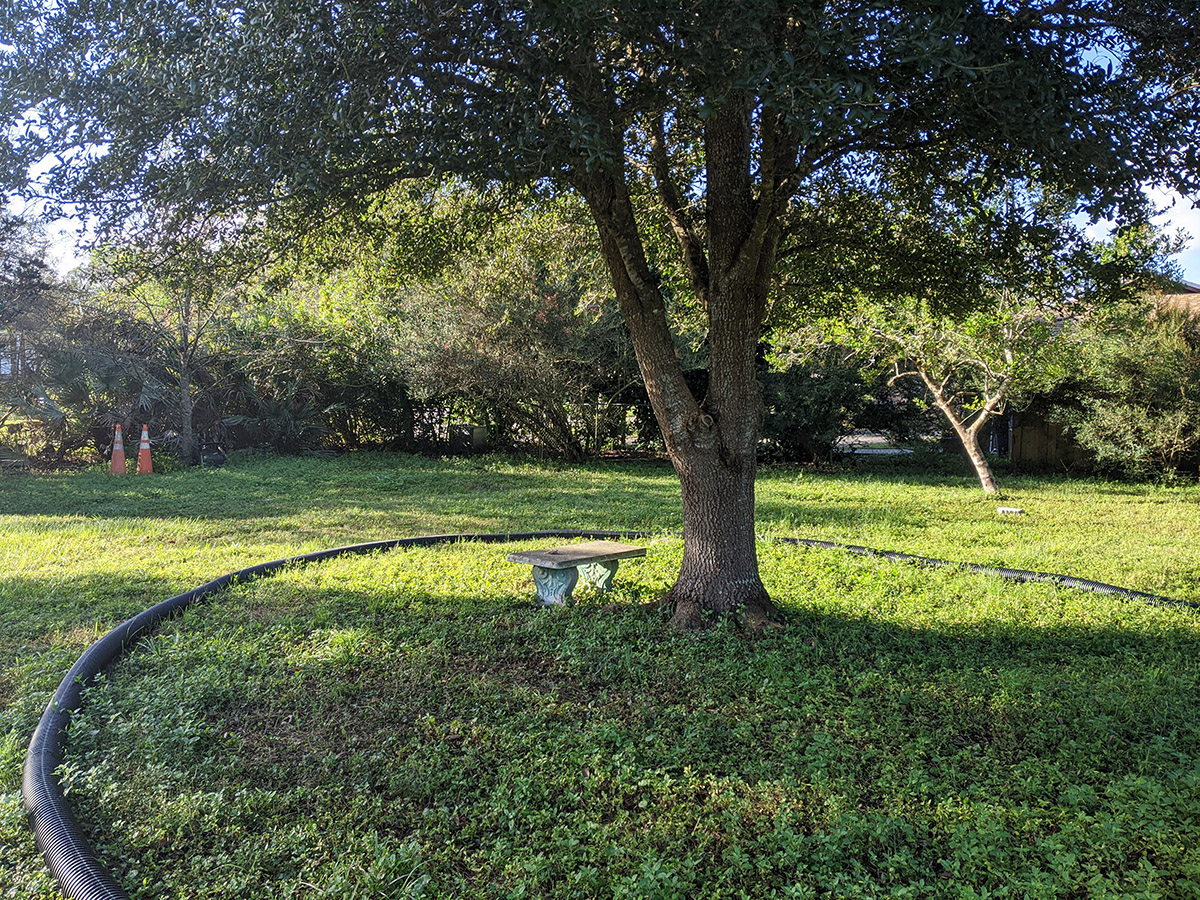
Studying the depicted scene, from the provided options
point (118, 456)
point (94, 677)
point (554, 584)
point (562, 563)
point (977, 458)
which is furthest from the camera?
→ point (118, 456)

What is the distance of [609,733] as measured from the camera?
3.27m

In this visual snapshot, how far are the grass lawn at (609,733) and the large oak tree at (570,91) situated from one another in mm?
2241

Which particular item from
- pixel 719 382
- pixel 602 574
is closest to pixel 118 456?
pixel 602 574

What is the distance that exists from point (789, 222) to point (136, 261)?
162 inches

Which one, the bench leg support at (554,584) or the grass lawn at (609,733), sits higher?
the bench leg support at (554,584)

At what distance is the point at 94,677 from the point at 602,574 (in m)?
2.94

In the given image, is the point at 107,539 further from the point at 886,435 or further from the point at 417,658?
the point at 886,435

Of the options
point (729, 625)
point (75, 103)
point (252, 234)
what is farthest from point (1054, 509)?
point (75, 103)

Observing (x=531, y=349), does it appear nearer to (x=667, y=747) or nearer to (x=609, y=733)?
(x=609, y=733)

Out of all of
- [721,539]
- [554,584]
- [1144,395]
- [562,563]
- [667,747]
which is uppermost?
[1144,395]

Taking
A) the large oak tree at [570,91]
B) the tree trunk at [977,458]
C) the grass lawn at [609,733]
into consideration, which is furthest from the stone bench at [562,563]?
the tree trunk at [977,458]

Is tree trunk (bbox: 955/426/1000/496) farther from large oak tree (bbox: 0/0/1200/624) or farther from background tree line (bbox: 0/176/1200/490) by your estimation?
large oak tree (bbox: 0/0/1200/624)

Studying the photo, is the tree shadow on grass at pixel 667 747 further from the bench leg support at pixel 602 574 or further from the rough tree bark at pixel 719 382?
the bench leg support at pixel 602 574

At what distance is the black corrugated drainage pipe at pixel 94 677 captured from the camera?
7.73 feet
